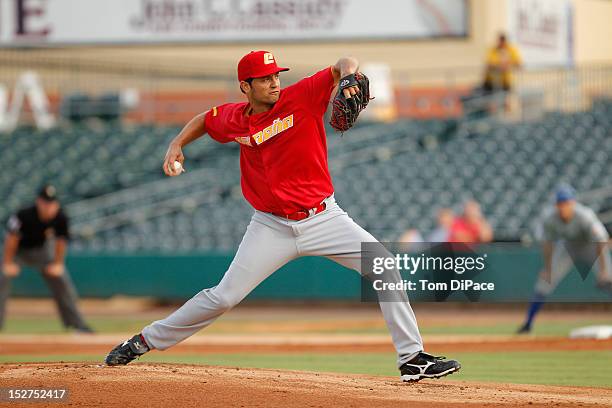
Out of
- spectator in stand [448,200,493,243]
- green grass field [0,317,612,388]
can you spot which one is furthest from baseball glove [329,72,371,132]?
spectator in stand [448,200,493,243]

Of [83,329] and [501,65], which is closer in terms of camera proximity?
[83,329]

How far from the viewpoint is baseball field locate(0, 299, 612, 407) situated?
7.35 m

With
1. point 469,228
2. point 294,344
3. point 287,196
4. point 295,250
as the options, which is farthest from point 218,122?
point 469,228

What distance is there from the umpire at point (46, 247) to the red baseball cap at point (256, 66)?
281 inches

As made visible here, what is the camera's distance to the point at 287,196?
749 cm

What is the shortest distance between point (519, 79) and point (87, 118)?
947cm

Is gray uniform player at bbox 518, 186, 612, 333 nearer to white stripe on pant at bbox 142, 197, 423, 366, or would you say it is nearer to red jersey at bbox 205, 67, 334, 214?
white stripe on pant at bbox 142, 197, 423, 366

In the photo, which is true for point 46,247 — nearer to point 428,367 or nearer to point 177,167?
point 177,167

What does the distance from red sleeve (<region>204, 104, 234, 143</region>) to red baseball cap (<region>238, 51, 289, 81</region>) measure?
385 mm

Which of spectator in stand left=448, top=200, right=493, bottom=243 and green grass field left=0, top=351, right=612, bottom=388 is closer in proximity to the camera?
Result: green grass field left=0, top=351, right=612, bottom=388

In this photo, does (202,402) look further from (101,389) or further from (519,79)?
(519,79)

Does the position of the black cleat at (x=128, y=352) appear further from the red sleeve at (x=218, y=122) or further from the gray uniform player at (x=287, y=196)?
the red sleeve at (x=218, y=122)

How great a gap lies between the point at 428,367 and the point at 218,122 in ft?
6.75

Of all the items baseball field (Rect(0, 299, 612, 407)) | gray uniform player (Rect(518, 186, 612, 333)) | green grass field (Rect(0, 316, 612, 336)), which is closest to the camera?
baseball field (Rect(0, 299, 612, 407))
